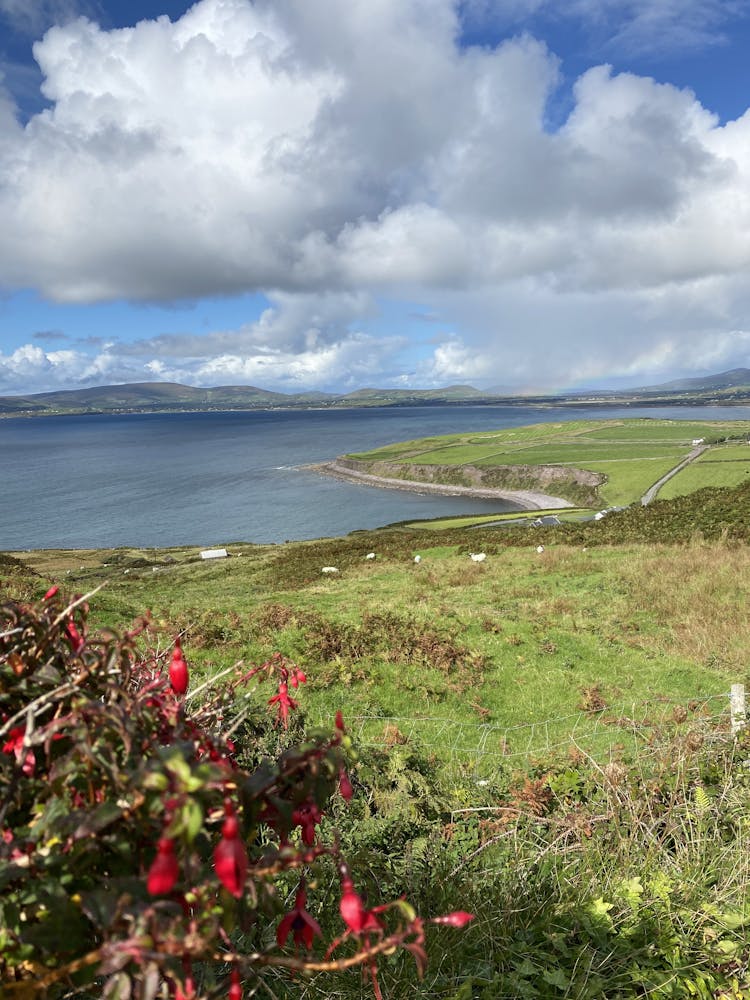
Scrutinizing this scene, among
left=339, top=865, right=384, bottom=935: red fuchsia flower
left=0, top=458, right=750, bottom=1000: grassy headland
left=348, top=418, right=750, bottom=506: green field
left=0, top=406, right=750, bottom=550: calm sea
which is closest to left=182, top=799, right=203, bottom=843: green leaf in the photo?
left=339, top=865, right=384, bottom=935: red fuchsia flower

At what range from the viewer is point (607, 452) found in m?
120

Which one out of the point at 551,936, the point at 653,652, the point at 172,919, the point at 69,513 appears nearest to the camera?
the point at 172,919

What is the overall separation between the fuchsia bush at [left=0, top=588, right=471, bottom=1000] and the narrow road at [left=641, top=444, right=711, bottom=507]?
5964 centimetres

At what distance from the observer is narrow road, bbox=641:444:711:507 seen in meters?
70.7

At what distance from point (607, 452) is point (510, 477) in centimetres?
2696

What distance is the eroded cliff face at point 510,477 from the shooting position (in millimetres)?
91125

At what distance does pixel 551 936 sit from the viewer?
420 cm

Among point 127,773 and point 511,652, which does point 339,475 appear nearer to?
point 511,652

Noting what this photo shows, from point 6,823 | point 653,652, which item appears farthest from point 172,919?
point 653,652

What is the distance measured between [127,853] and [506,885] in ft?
13.9

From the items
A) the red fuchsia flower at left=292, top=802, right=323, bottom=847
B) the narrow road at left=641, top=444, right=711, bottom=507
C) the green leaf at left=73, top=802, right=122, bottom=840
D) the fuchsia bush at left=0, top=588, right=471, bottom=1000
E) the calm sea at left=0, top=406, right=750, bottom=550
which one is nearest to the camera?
the fuchsia bush at left=0, top=588, right=471, bottom=1000

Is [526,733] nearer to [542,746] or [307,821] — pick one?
[542,746]

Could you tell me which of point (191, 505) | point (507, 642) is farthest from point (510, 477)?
point (507, 642)

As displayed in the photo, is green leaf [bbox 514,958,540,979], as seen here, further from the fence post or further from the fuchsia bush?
the fence post
